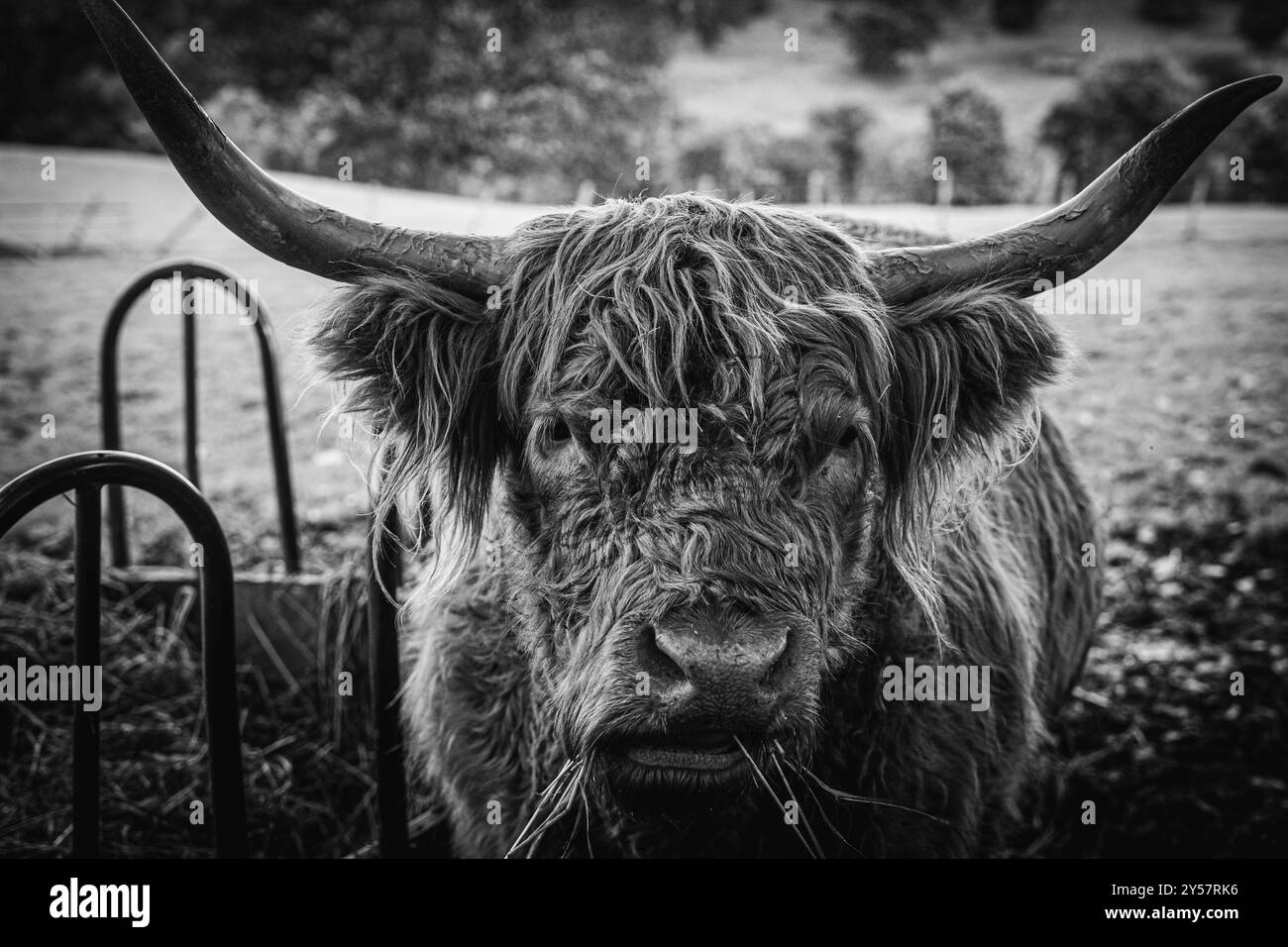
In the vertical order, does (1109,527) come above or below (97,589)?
below

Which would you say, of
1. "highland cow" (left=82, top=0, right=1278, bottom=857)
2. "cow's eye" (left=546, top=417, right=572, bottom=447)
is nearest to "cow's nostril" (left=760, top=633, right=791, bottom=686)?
"highland cow" (left=82, top=0, right=1278, bottom=857)

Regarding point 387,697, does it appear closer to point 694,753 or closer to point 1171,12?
point 694,753

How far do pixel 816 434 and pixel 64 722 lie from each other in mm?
3160

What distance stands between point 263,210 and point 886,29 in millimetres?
29805

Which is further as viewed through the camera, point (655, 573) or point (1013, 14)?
point (1013, 14)

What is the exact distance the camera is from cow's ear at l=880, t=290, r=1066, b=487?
219 cm

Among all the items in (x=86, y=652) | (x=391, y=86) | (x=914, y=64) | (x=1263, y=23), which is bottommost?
(x=86, y=652)

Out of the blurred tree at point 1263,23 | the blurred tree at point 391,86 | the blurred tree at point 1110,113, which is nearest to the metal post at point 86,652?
the blurred tree at point 391,86

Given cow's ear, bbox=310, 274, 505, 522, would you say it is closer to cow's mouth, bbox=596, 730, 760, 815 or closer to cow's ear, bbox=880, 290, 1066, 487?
cow's mouth, bbox=596, 730, 760, 815

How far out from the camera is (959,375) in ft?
7.42

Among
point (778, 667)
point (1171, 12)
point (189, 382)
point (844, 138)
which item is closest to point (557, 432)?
point (778, 667)

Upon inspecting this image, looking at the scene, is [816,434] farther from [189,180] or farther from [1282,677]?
[1282,677]
